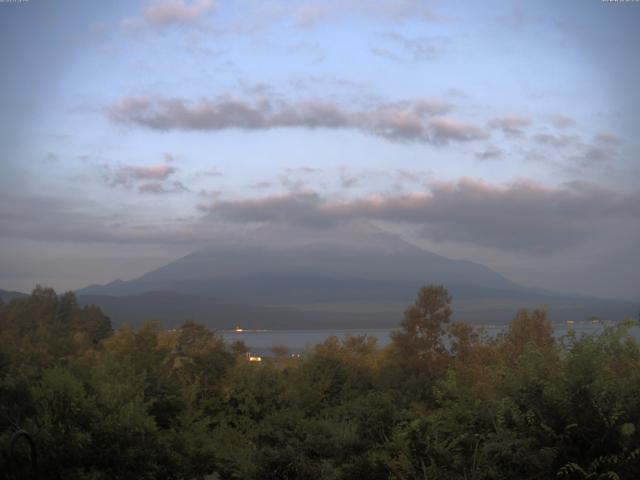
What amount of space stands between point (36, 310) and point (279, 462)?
62.9 metres

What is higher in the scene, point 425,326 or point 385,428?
point 425,326

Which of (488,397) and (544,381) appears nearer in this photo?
(544,381)

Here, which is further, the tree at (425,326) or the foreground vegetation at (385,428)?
the tree at (425,326)

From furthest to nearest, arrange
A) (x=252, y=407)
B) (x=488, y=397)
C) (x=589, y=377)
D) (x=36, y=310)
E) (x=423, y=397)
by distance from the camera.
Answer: (x=36, y=310)
(x=423, y=397)
(x=252, y=407)
(x=488, y=397)
(x=589, y=377)

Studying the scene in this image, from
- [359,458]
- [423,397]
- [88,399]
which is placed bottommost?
[423,397]

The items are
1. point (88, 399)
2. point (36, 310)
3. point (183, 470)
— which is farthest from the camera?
point (36, 310)

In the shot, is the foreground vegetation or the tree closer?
the foreground vegetation

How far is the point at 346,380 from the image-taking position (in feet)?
74.0

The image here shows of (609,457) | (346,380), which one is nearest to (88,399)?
(609,457)

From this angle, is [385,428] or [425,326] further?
[425,326]

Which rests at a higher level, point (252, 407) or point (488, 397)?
point (488, 397)

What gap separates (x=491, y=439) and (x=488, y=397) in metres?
0.94

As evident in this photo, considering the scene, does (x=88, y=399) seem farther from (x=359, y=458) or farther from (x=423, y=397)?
(x=423, y=397)

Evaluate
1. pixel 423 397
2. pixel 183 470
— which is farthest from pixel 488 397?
pixel 423 397
